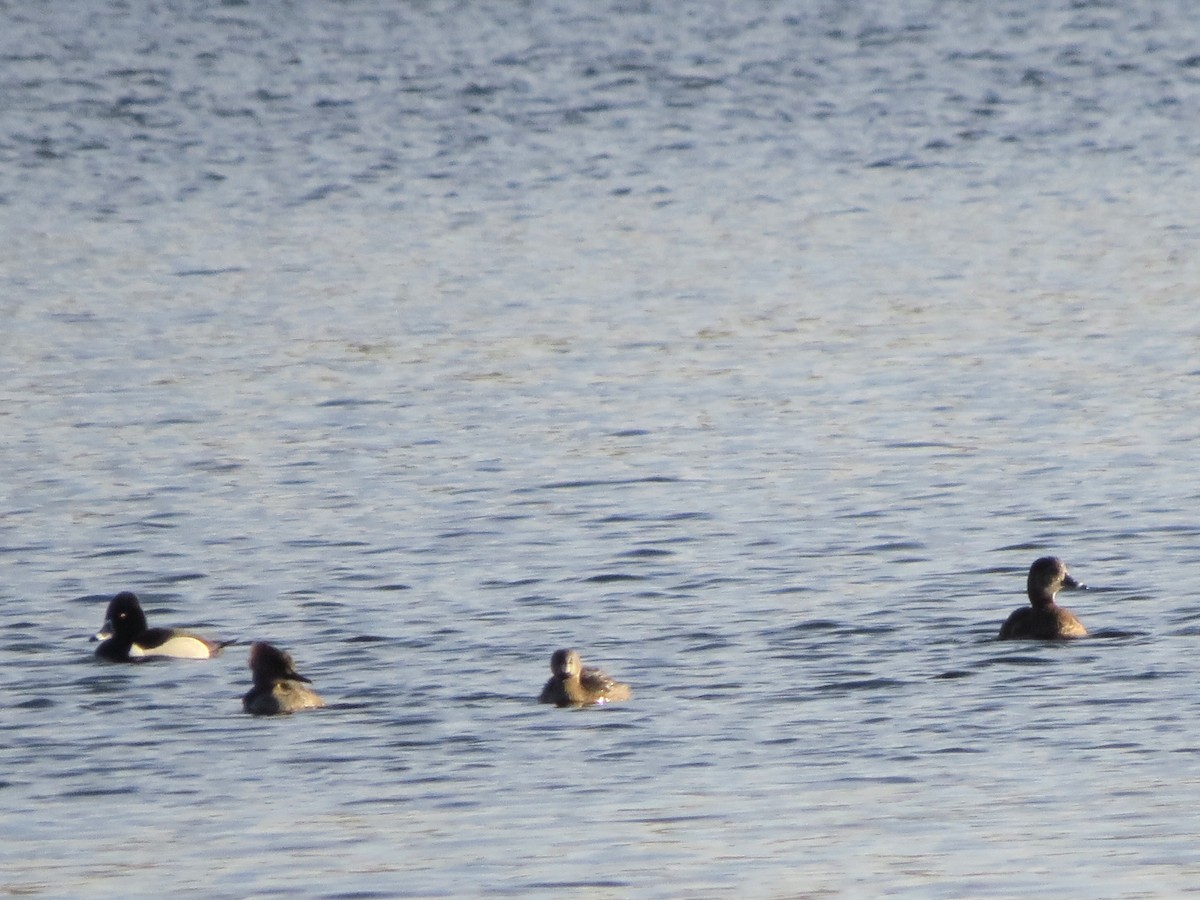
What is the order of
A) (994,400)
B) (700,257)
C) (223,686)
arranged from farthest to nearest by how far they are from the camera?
(700,257) → (994,400) → (223,686)

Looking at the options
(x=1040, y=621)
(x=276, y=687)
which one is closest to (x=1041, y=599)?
(x=1040, y=621)

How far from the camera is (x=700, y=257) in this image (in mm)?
26453

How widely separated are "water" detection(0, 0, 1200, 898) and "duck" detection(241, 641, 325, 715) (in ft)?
0.50

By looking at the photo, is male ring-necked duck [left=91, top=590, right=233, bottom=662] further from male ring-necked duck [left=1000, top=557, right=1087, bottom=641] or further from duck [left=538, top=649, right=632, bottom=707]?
male ring-necked duck [left=1000, top=557, right=1087, bottom=641]

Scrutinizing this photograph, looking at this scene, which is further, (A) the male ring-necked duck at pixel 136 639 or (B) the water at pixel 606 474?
(A) the male ring-necked duck at pixel 136 639

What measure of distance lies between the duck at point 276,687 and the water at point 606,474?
151mm

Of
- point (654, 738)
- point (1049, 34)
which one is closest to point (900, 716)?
point (654, 738)

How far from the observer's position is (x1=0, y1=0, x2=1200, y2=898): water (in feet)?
33.9

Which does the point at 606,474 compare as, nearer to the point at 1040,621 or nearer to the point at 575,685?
the point at 1040,621

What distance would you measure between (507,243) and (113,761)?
16446 mm

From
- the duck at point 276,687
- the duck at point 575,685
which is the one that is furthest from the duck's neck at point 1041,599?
the duck at point 276,687

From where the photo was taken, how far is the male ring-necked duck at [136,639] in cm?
1346

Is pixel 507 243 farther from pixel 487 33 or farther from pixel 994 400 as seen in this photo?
pixel 487 33

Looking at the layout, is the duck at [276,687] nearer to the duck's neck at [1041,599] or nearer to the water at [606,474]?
the water at [606,474]
